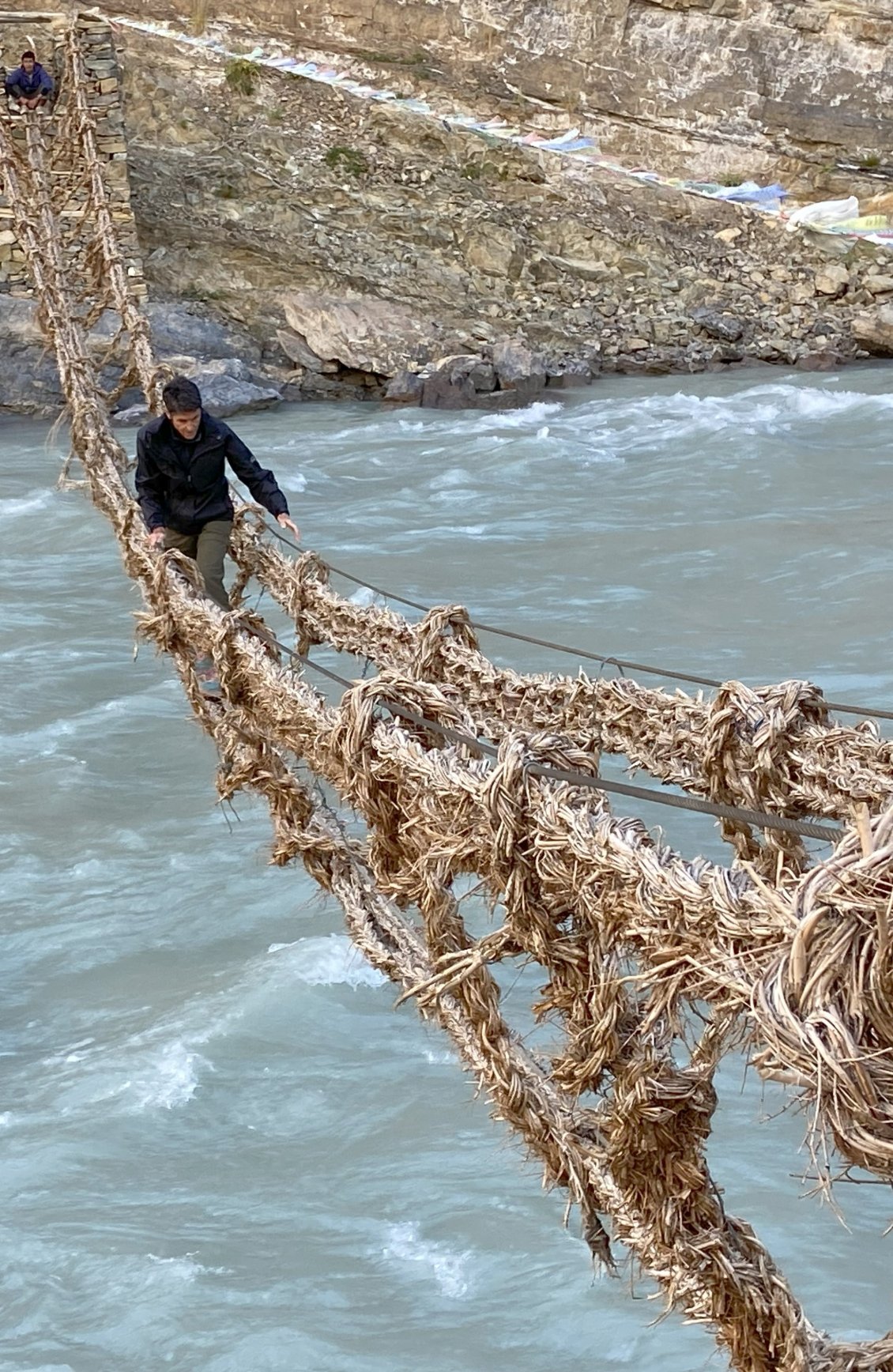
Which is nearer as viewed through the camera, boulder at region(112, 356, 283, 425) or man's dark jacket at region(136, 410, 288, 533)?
man's dark jacket at region(136, 410, 288, 533)

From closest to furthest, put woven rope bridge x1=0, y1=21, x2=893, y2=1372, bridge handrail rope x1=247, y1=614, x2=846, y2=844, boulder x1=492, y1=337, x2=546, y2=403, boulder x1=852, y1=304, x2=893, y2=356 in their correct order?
1. woven rope bridge x1=0, y1=21, x2=893, y2=1372
2. bridge handrail rope x1=247, y1=614, x2=846, y2=844
3. boulder x1=492, y1=337, x2=546, y2=403
4. boulder x1=852, y1=304, x2=893, y2=356

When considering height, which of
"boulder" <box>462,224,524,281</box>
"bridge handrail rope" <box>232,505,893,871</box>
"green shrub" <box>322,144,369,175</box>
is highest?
"green shrub" <box>322,144,369,175</box>

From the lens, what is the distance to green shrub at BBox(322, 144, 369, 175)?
1627 cm

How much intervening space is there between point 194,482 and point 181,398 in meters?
0.31

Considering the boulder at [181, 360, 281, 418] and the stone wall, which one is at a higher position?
the stone wall

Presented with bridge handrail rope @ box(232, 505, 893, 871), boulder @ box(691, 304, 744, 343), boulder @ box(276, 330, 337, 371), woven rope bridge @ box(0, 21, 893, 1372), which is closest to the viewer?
woven rope bridge @ box(0, 21, 893, 1372)

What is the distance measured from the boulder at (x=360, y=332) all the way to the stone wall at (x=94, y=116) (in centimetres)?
147

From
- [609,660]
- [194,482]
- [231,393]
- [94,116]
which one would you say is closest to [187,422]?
[194,482]

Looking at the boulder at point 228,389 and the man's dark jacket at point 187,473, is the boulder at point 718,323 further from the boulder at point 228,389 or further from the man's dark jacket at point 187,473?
the man's dark jacket at point 187,473

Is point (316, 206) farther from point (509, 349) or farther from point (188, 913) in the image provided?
point (188, 913)

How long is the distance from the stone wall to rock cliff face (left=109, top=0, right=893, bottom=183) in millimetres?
6042

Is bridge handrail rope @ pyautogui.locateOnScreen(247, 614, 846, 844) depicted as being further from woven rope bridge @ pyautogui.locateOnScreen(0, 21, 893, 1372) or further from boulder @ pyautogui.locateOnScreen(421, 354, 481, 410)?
boulder @ pyautogui.locateOnScreen(421, 354, 481, 410)

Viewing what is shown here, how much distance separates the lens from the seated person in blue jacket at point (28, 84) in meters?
11.8

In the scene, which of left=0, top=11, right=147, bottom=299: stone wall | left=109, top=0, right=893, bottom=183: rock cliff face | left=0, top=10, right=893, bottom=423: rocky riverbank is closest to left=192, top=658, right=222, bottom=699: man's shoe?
left=0, top=10, right=893, bottom=423: rocky riverbank
